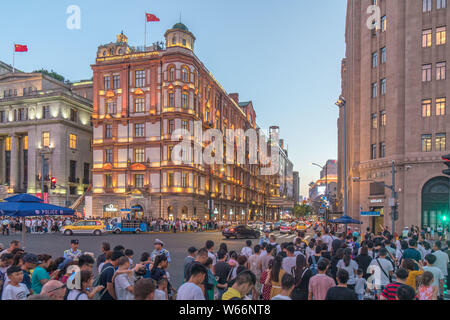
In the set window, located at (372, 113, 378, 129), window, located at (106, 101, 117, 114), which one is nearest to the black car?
window, located at (372, 113, 378, 129)

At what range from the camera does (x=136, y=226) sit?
43.1 m

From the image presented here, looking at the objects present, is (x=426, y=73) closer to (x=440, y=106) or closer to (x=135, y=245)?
(x=440, y=106)

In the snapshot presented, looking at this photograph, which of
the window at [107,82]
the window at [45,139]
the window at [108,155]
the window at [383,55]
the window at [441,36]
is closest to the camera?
the window at [441,36]

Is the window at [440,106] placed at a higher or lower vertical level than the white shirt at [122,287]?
higher

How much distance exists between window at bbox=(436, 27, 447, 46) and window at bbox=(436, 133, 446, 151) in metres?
8.81

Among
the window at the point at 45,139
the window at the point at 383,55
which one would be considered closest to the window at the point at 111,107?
the window at the point at 45,139

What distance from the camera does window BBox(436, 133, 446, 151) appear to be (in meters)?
34.2

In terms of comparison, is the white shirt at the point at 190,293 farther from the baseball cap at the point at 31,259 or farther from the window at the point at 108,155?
the window at the point at 108,155

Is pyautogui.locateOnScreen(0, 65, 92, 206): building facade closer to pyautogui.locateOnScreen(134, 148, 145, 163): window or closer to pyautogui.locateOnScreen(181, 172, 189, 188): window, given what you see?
pyautogui.locateOnScreen(134, 148, 145, 163): window

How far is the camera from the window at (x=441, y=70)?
114 ft

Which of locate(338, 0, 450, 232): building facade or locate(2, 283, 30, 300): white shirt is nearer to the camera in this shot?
locate(2, 283, 30, 300): white shirt

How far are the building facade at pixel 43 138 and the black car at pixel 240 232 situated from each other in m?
34.6
